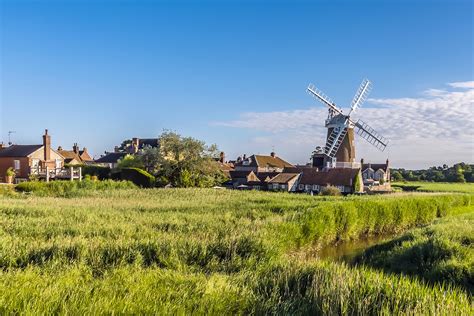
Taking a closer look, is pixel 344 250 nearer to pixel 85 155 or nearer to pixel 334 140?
pixel 334 140

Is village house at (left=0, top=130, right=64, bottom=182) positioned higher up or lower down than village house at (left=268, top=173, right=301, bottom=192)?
higher up

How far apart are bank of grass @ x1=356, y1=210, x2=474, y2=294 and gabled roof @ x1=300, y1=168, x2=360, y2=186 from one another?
118 ft

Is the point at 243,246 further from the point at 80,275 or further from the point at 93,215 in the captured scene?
the point at 93,215

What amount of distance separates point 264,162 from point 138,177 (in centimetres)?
4107

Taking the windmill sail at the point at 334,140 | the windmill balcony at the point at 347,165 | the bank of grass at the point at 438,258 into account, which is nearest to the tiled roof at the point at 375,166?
the windmill balcony at the point at 347,165

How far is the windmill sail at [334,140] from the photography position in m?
60.2

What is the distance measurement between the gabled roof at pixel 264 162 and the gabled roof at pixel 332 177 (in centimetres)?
2179

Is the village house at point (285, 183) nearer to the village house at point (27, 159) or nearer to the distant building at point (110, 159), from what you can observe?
the village house at point (27, 159)

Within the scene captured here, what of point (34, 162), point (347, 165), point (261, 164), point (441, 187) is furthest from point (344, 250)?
point (261, 164)

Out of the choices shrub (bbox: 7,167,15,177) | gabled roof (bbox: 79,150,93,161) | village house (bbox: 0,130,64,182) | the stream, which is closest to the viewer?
the stream

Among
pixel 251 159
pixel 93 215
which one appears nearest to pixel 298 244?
pixel 93 215

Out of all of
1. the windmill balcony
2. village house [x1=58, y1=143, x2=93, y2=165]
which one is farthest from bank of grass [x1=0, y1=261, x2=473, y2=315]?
village house [x1=58, y1=143, x2=93, y2=165]

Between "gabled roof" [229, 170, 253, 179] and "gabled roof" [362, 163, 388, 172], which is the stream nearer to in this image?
"gabled roof" [229, 170, 253, 179]

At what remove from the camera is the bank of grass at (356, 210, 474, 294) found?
13953mm
